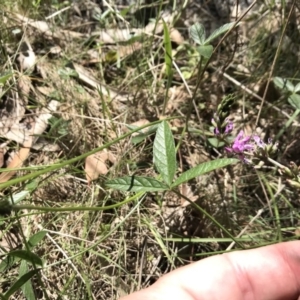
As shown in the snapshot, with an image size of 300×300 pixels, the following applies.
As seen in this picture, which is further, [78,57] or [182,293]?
[78,57]

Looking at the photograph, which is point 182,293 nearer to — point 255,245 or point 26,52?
point 255,245

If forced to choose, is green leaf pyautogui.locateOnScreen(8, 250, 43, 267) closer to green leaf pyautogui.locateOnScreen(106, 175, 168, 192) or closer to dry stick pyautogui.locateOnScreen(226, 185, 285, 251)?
green leaf pyautogui.locateOnScreen(106, 175, 168, 192)

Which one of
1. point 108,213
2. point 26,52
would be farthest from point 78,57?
point 108,213

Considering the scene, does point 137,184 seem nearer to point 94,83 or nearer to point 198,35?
point 198,35

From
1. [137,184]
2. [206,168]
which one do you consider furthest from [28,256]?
[206,168]

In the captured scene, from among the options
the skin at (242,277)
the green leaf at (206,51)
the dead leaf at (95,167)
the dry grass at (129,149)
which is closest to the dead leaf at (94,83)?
the dry grass at (129,149)

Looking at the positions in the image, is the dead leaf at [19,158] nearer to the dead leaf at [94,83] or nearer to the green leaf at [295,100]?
the dead leaf at [94,83]
